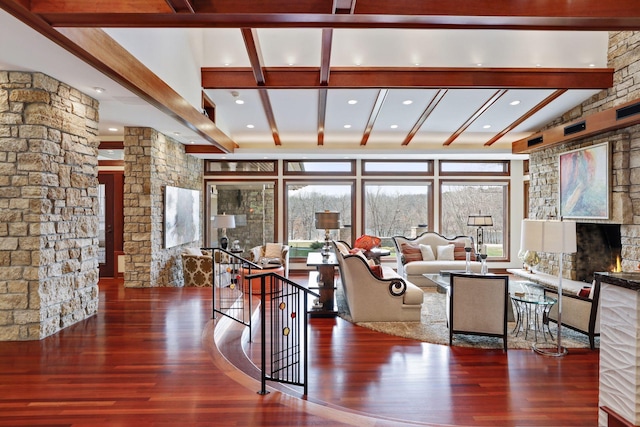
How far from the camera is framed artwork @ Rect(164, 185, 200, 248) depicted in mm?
7055

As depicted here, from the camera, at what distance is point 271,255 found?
8.91 m

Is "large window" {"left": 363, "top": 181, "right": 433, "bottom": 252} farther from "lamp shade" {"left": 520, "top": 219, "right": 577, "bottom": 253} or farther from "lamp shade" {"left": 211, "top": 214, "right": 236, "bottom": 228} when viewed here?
"lamp shade" {"left": 520, "top": 219, "right": 577, "bottom": 253}

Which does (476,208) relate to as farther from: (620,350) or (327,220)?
(620,350)

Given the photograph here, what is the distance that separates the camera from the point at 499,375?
3.63 meters

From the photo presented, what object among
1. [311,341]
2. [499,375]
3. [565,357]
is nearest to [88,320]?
[311,341]

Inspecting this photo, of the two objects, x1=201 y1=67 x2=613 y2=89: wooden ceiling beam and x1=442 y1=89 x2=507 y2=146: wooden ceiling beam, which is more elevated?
x1=201 y1=67 x2=613 y2=89: wooden ceiling beam

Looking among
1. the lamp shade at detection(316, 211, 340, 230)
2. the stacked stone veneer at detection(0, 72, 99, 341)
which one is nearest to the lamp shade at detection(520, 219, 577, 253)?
the lamp shade at detection(316, 211, 340, 230)

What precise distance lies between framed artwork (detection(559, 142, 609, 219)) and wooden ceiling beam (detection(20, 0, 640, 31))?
3.76m

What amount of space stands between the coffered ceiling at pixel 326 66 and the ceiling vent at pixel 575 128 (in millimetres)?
512

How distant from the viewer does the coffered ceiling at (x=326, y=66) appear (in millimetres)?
3092

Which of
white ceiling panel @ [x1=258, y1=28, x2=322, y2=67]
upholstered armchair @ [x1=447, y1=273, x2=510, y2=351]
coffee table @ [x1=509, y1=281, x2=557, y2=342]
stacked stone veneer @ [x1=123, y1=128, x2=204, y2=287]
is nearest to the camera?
upholstered armchair @ [x1=447, y1=273, x2=510, y2=351]

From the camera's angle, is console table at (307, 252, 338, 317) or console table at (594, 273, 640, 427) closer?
console table at (594, 273, 640, 427)

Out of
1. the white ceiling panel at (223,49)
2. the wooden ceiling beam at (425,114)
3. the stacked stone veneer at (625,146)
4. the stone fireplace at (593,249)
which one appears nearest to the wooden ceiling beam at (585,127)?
the stacked stone veneer at (625,146)

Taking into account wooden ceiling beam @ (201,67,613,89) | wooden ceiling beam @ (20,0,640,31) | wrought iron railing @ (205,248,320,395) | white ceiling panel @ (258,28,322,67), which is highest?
white ceiling panel @ (258,28,322,67)
